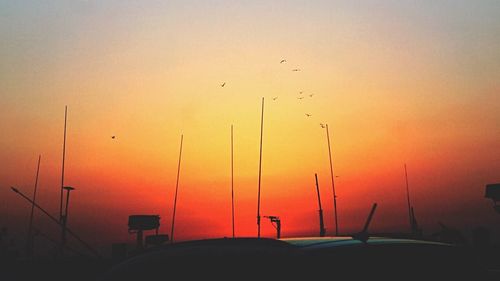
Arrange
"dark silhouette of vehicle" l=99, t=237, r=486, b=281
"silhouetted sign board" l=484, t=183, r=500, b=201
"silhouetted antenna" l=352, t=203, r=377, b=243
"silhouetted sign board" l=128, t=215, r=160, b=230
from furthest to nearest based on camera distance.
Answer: "silhouetted sign board" l=128, t=215, r=160, b=230 < "silhouetted sign board" l=484, t=183, r=500, b=201 < "silhouetted antenna" l=352, t=203, r=377, b=243 < "dark silhouette of vehicle" l=99, t=237, r=486, b=281

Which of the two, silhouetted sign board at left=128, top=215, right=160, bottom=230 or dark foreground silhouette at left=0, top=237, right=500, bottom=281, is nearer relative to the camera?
dark foreground silhouette at left=0, top=237, right=500, bottom=281

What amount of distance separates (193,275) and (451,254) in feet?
6.19

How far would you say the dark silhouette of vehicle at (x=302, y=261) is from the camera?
3.53 meters

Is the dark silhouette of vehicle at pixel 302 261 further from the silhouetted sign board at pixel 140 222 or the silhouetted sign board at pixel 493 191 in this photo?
the silhouetted sign board at pixel 140 222

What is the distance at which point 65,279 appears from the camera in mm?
13695

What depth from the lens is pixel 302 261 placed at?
11.5 ft

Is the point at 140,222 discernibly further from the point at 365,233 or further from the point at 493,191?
the point at 365,233

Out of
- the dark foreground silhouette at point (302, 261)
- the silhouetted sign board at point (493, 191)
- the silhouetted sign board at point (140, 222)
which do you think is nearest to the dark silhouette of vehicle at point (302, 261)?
the dark foreground silhouette at point (302, 261)

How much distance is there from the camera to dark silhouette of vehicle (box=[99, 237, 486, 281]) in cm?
353

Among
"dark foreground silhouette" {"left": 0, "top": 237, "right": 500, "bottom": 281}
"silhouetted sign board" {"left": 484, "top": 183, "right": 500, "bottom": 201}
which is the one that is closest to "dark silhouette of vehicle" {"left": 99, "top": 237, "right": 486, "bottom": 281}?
"dark foreground silhouette" {"left": 0, "top": 237, "right": 500, "bottom": 281}

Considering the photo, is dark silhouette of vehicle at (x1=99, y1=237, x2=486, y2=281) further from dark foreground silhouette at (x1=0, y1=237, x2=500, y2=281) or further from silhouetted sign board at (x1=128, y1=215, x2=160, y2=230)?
silhouetted sign board at (x1=128, y1=215, x2=160, y2=230)

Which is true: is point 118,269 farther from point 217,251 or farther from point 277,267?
point 277,267

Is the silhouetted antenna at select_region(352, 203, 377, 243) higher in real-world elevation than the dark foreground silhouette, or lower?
higher

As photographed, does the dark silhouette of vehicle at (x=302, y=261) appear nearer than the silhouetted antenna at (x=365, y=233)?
Yes
